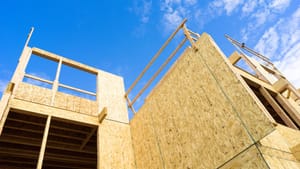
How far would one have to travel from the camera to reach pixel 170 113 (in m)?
5.62

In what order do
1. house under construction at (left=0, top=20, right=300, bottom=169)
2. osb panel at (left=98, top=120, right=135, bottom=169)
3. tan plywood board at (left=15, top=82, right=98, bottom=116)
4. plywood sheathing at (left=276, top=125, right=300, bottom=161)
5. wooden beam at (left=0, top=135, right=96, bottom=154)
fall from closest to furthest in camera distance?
1. house under construction at (left=0, top=20, right=300, bottom=169)
2. plywood sheathing at (left=276, top=125, right=300, bottom=161)
3. osb panel at (left=98, top=120, right=135, bottom=169)
4. tan plywood board at (left=15, top=82, right=98, bottom=116)
5. wooden beam at (left=0, top=135, right=96, bottom=154)

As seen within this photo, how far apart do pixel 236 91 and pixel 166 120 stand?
2.26 metres

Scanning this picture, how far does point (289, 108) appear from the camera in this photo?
614 cm

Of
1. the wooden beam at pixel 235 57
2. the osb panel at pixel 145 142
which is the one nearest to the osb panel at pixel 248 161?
the osb panel at pixel 145 142

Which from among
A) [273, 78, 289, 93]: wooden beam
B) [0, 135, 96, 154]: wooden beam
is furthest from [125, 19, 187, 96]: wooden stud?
[273, 78, 289, 93]: wooden beam

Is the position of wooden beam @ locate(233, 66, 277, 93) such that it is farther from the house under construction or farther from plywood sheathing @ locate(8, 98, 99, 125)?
plywood sheathing @ locate(8, 98, 99, 125)

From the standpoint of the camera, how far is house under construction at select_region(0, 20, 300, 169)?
11.9 ft

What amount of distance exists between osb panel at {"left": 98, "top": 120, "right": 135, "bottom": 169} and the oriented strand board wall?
0.27 metres

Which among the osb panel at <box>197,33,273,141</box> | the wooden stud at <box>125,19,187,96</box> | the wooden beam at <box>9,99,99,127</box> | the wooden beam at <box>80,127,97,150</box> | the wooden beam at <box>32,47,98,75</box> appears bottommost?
the osb panel at <box>197,33,273,141</box>

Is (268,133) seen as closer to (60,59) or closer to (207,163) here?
(207,163)

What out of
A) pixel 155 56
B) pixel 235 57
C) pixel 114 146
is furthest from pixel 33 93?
pixel 235 57

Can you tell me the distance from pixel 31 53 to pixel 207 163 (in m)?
6.35

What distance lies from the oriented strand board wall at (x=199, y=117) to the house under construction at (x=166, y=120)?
0.02 metres

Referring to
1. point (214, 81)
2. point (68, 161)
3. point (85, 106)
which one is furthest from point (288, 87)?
point (68, 161)
